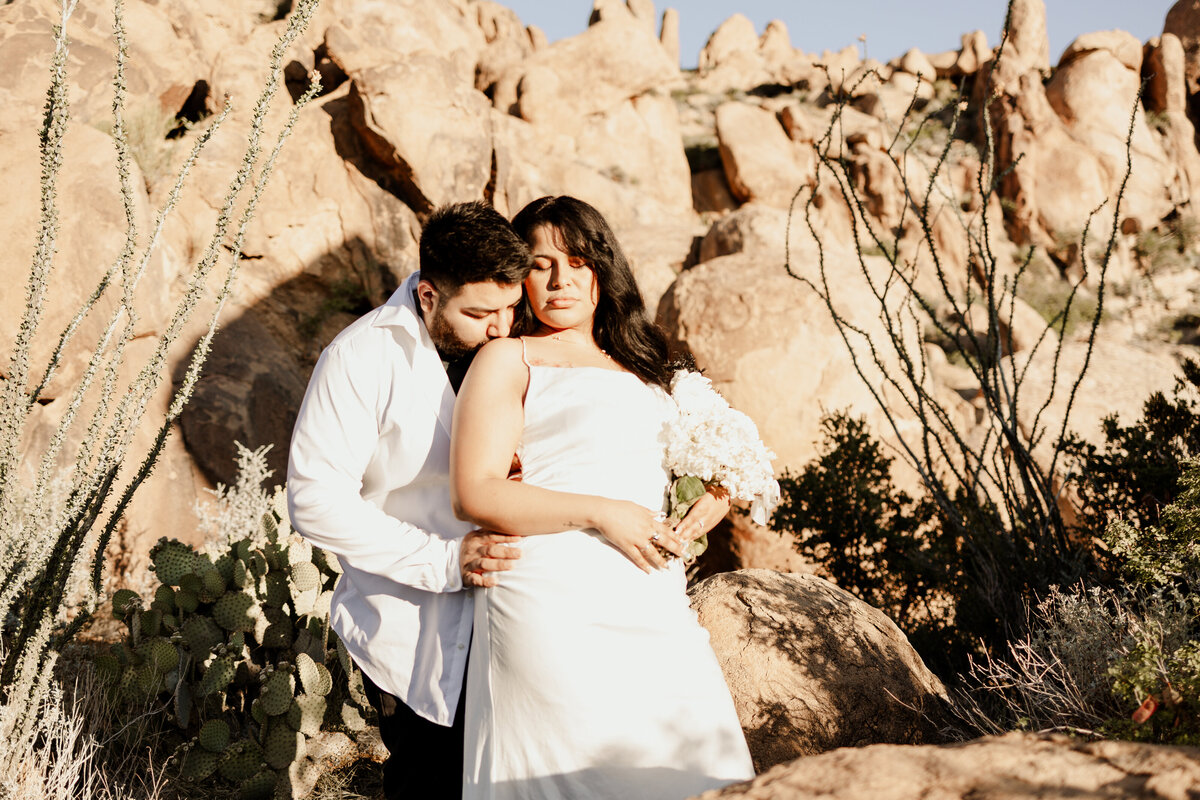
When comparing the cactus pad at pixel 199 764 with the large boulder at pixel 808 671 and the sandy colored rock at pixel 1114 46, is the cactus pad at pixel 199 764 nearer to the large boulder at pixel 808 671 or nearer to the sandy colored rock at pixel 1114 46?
the large boulder at pixel 808 671

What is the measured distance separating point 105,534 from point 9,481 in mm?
354

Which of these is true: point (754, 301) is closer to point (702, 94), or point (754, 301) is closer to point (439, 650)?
point (439, 650)

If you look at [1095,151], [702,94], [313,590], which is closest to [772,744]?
[313,590]

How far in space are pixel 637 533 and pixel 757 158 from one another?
18268mm

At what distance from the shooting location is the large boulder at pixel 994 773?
50.2 inches

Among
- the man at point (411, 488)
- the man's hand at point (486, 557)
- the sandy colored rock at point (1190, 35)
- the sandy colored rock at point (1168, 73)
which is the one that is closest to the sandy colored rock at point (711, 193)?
the sandy colored rock at point (1168, 73)

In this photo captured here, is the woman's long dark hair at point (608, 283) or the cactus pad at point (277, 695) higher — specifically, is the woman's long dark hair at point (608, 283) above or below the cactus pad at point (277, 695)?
above

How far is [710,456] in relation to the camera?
2342 millimetres

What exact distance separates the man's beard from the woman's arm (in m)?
0.25

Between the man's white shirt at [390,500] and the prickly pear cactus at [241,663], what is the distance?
156 centimetres

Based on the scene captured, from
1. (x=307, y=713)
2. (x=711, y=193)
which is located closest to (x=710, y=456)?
(x=307, y=713)

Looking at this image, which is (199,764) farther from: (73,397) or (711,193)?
(711,193)

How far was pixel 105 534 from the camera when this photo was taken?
264cm

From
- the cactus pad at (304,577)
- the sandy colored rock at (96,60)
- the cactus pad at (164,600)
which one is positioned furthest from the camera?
the sandy colored rock at (96,60)
